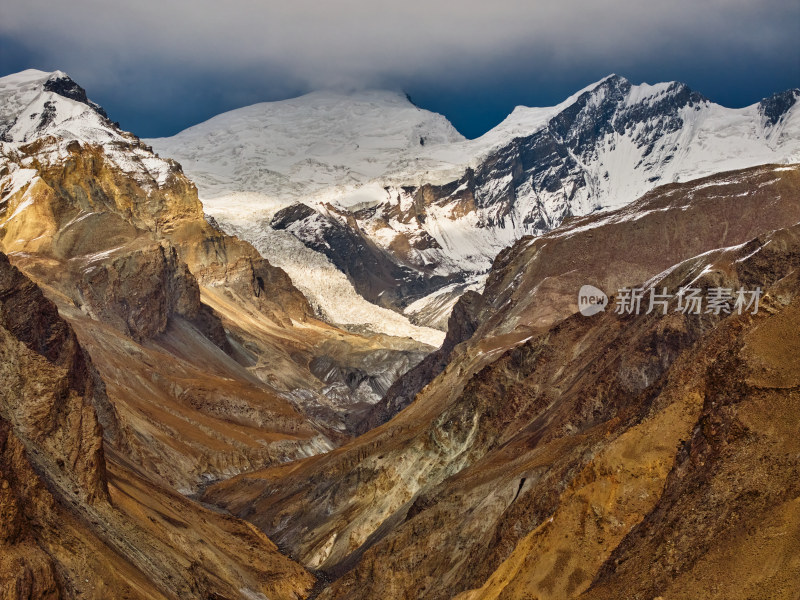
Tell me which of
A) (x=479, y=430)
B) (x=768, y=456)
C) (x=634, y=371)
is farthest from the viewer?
(x=479, y=430)

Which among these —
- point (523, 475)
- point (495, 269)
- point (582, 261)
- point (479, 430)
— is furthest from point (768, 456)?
point (495, 269)

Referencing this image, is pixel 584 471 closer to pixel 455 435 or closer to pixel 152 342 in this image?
pixel 455 435

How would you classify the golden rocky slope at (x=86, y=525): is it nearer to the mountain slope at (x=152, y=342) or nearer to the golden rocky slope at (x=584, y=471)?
the golden rocky slope at (x=584, y=471)

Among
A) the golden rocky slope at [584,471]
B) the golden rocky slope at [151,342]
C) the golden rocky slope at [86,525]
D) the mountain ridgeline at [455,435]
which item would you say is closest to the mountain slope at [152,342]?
the golden rocky slope at [151,342]

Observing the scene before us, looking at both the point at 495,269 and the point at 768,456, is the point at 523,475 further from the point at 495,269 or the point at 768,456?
the point at 495,269

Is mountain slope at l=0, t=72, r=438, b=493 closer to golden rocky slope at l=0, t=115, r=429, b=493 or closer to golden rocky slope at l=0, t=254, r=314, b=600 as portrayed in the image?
golden rocky slope at l=0, t=115, r=429, b=493

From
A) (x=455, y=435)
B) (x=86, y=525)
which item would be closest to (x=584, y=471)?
(x=86, y=525)
